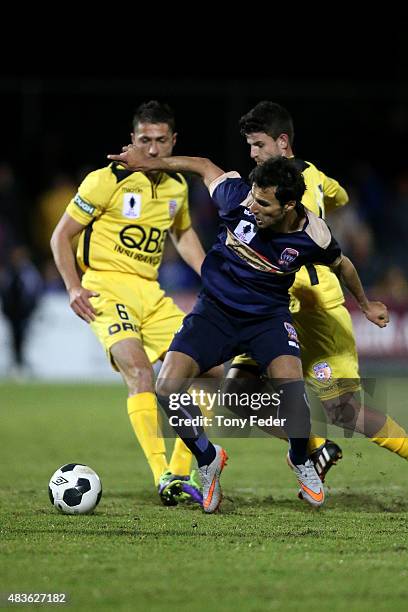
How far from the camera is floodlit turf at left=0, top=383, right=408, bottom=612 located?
14.2 ft

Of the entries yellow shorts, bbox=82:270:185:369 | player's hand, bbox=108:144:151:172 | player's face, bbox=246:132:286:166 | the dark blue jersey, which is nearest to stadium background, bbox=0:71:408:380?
yellow shorts, bbox=82:270:185:369

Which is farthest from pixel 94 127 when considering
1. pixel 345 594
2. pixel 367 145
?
pixel 345 594

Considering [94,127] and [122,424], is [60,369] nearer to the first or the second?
[94,127]

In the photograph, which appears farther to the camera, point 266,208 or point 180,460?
point 180,460

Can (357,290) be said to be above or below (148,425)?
above

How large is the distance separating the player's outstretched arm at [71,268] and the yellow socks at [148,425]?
2.04 feet

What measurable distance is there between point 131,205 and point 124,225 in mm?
140

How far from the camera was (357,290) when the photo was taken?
21.2ft

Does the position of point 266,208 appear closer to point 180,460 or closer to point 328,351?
point 328,351

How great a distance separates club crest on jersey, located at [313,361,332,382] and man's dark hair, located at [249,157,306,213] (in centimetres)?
135

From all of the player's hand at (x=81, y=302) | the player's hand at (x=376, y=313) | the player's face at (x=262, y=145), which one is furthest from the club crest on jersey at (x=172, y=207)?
the player's hand at (x=376, y=313)

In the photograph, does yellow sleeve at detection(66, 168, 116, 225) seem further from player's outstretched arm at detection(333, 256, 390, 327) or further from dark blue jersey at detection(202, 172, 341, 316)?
player's outstretched arm at detection(333, 256, 390, 327)

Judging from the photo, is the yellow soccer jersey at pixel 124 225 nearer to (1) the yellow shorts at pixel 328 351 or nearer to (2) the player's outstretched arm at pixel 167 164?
(2) the player's outstretched arm at pixel 167 164

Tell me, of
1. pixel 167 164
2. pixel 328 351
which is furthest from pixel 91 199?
pixel 328 351
